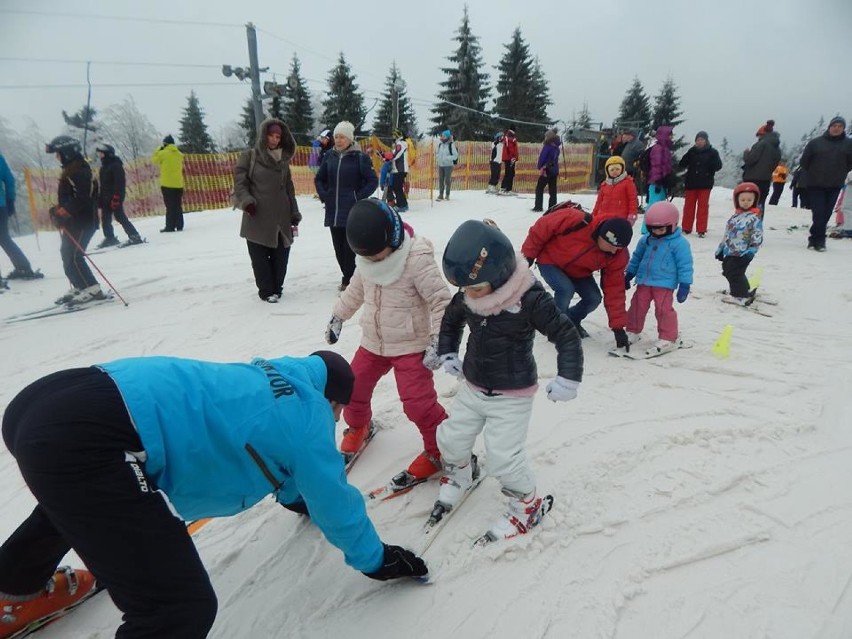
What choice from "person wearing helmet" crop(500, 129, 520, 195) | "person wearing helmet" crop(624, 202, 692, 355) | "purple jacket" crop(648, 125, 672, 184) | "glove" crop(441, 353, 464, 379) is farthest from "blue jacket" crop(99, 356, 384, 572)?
"person wearing helmet" crop(500, 129, 520, 195)

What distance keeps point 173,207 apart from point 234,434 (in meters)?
10.9

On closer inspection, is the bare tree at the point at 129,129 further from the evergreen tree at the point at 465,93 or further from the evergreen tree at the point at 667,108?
the evergreen tree at the point at 667,108

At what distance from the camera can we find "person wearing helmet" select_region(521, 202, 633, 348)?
4383 millimetres

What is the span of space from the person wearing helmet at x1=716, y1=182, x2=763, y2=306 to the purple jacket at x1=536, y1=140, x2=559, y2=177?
18.0 ft

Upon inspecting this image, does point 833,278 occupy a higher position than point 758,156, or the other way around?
point 758,156

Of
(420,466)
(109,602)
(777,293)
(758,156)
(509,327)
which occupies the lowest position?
(109,602)

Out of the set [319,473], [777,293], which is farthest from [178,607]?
[777,293]

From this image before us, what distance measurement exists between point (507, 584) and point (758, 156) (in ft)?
31.7

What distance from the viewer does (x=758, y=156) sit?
29.2ft

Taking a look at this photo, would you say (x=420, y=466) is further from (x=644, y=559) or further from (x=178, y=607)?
(x=178, y=607)

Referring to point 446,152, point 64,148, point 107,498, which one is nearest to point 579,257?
point 107,498

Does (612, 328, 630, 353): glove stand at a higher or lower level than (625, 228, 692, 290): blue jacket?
lower

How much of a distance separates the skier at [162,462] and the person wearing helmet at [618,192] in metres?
5.66

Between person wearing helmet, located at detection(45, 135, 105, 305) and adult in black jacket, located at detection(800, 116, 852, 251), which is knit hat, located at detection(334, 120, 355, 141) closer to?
person wearing helmet, located at detection(45, 135, 105, 305)
